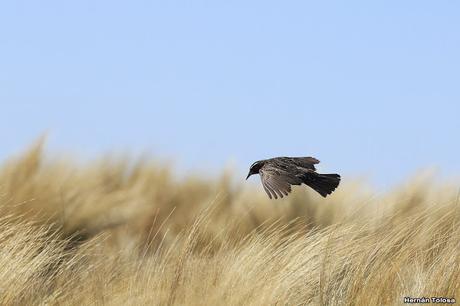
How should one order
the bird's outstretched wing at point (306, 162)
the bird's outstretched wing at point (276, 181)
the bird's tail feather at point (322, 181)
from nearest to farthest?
the bird's outstretched wing at point (276, 181)
the bird's tail feather at point (322, 181)
the bird's outstretched wing at point (306, 162)

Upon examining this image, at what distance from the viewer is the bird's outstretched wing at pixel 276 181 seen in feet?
22.4

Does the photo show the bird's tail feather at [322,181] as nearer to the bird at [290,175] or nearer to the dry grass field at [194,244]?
the bird at [290,175]

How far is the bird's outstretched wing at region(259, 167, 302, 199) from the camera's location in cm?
683

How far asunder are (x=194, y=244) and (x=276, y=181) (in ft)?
2.68

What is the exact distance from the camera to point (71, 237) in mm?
8180

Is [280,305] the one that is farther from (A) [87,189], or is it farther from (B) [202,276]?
(A) [87,189]

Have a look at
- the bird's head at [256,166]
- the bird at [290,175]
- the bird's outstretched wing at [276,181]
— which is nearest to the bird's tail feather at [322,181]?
the bird at [290,175]

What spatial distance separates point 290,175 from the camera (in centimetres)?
717

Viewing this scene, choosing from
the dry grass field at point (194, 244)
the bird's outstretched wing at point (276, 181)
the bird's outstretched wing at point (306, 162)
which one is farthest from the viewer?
the bird's outstretched wing at point (306, 162)

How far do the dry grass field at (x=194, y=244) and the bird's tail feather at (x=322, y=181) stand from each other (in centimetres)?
38

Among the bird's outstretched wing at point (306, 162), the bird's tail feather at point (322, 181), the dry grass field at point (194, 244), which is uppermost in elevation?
the bird's outstretched wing at point (306, 162)

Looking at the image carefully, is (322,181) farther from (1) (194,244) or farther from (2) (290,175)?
(1) (194,244)

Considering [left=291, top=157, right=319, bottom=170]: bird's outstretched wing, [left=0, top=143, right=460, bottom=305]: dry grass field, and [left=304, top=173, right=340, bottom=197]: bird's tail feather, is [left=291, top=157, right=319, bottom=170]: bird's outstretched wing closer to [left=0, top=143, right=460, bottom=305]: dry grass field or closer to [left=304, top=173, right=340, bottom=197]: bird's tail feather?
[left=304, top=173, right=340, bottom=197]: bird's tail feather

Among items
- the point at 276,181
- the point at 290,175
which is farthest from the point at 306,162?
the point at 276,181
